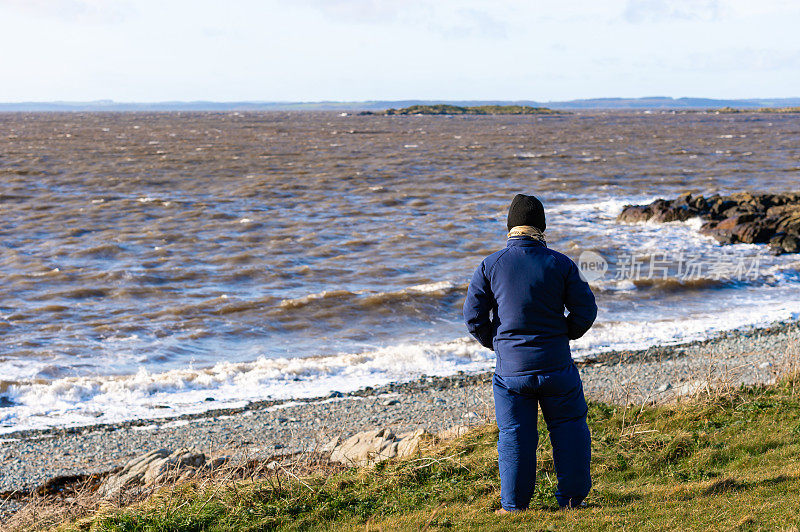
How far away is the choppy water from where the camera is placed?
12.0 meters

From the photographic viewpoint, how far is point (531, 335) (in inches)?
175

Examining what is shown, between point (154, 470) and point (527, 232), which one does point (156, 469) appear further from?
point (527, 232)

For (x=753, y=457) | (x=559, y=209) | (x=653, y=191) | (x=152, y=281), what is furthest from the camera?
(x=653, y=191)

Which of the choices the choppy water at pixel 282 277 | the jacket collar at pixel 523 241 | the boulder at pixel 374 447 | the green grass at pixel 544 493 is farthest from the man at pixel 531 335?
the choppy water at pixel 282 277

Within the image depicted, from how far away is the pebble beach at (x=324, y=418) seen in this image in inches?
328

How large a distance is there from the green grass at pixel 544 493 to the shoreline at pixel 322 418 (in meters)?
1.16

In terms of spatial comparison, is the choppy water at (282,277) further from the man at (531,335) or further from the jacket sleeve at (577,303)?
the jacket sleeve at (577,303)

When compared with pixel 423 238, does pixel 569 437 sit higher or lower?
higher

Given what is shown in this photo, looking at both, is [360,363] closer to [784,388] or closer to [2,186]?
[784,388]

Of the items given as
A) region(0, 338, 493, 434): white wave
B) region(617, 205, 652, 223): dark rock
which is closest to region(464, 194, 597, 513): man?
region(0, 338, 493, 434): white wave

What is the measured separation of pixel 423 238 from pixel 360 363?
12.4m

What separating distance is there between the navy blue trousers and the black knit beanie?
0.92m

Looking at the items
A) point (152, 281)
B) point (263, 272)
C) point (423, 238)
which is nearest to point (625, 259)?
point (423, 238)

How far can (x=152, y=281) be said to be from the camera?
734 inches
